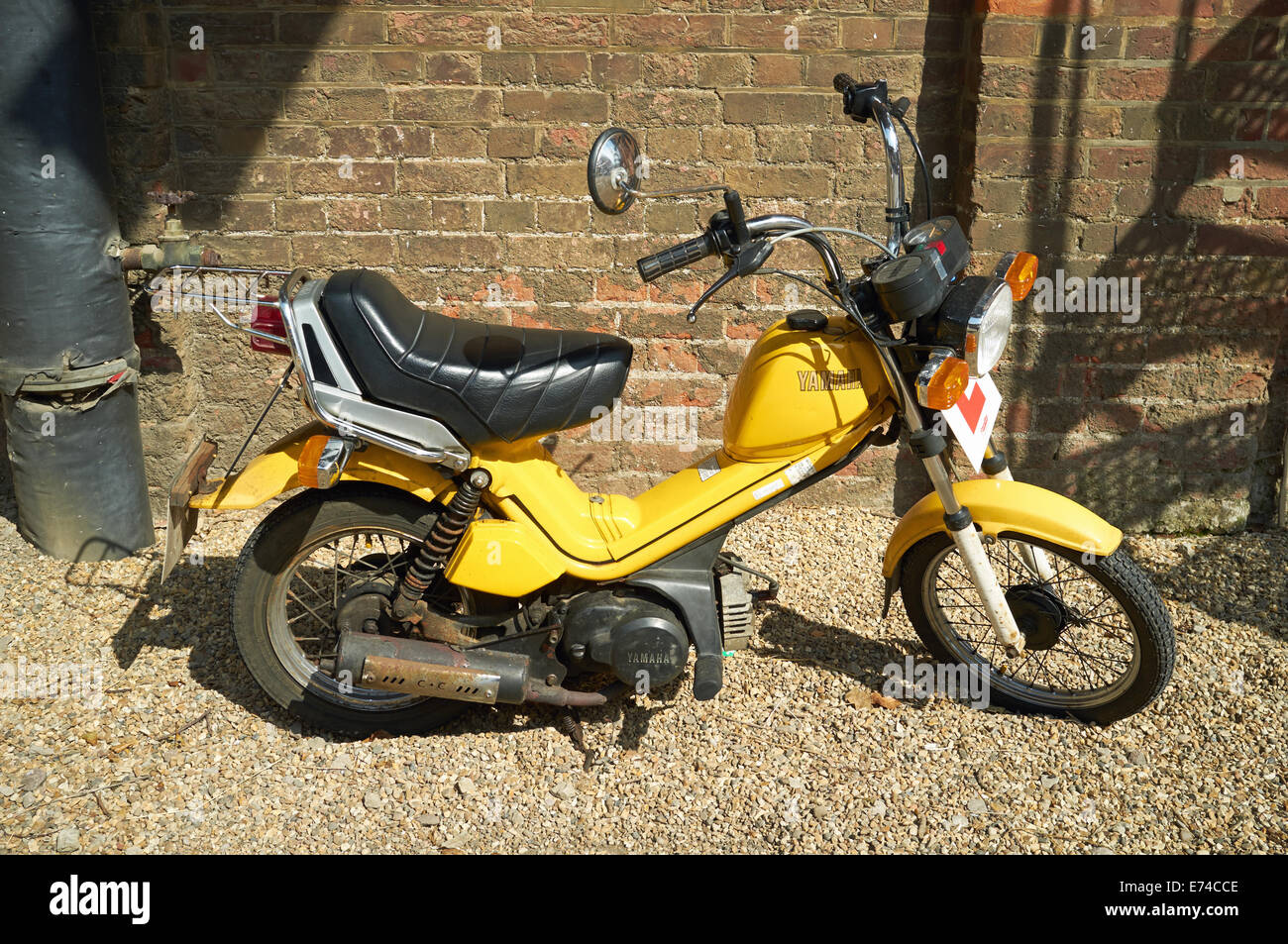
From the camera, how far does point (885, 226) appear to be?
4.29 metres

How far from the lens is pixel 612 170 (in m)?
2.62

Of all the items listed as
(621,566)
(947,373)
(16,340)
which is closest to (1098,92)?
(947,373)

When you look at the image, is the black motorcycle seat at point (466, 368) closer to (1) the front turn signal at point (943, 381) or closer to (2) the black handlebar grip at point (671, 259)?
(2) the black handlebar grip at point (671, 259)

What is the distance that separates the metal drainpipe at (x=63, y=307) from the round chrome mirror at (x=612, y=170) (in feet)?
7.11

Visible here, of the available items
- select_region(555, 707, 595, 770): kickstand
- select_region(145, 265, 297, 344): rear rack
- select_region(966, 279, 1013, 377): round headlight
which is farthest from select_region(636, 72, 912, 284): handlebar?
select_region(145, 265, 297, 344): rear rack

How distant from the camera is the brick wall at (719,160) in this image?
4.03 m

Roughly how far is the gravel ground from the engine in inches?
11.5

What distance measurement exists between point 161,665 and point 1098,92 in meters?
3.68

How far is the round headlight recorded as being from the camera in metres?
2.85

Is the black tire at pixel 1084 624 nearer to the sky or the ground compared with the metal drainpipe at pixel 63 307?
nearer to the ground

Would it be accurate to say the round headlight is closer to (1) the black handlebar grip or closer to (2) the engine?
(1) the black handlebar grip

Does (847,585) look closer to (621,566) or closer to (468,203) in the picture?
(621,566)

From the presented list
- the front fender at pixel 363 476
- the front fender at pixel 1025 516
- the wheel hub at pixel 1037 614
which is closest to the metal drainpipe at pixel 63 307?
the front fender at pixel 363 476

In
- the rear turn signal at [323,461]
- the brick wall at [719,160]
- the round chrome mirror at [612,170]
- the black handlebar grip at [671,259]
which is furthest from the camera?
the brick wall at [719,160]
